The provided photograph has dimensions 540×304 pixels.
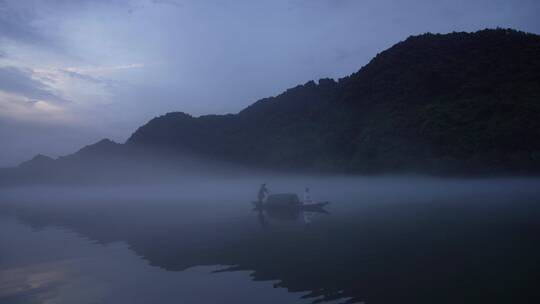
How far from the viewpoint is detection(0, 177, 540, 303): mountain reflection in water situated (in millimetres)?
11328

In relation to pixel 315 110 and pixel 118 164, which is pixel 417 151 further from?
pixel 118 164

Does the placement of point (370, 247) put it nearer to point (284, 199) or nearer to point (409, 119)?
point (284, 199)

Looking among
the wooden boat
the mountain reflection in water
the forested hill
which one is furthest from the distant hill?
the wooden boat

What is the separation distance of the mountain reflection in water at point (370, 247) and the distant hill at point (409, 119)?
822 inches

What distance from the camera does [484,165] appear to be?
48.7 meters

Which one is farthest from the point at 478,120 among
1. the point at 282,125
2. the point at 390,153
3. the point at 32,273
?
the point at 32,273

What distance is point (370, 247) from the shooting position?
1672 cm

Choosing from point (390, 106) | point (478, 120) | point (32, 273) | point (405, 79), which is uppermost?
point (405, 79)

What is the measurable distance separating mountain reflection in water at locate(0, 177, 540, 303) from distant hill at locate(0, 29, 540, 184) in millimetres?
20884

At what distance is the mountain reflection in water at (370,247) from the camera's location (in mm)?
11328

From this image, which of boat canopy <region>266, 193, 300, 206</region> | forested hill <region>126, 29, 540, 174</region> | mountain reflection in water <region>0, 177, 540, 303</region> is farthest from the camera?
forested hill <region>126, 29, 540, 174</region>

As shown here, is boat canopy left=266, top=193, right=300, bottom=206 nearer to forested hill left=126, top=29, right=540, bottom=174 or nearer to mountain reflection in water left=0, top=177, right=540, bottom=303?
mountain reflection in water left=0, top=177, right=540, bottom=303

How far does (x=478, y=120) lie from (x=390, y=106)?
16.3 metres

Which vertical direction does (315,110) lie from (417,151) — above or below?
above
